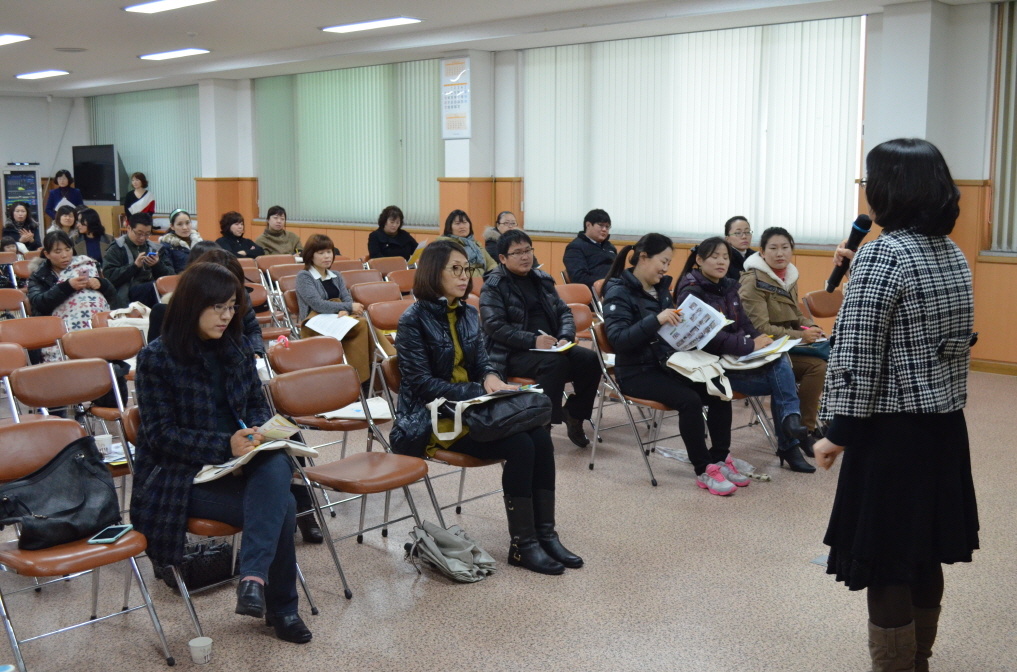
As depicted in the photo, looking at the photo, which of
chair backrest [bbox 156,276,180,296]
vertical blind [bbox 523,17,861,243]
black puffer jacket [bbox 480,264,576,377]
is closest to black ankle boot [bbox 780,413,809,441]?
black puffer jacket [bbox 480,264,576,377]

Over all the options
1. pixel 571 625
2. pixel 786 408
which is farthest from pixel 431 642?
pixel 786 408

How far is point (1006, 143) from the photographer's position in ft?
25.2

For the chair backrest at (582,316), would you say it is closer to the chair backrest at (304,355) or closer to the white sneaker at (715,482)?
the white sneaker at (715,482)

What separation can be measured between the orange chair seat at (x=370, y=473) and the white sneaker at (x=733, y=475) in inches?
70.6

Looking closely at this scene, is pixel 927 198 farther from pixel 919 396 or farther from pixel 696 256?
pixel 696 256

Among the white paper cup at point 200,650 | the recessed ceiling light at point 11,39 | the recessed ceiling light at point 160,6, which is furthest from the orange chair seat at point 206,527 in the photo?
the recessed ceiling light at point 11,39

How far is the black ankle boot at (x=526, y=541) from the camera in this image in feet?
12.2

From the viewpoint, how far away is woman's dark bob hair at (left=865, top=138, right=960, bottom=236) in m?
2.30

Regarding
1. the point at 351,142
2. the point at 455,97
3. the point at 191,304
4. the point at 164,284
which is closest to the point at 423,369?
the point at 191,304

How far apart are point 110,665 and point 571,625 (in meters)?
1.49

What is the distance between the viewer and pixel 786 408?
502cm

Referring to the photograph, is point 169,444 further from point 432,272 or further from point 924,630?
point 924,630

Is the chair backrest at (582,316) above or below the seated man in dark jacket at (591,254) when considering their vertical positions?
below

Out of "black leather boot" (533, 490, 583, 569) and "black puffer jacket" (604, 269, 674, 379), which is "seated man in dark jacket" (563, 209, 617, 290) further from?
"black leather boot" (533, 490, 583, 569)
